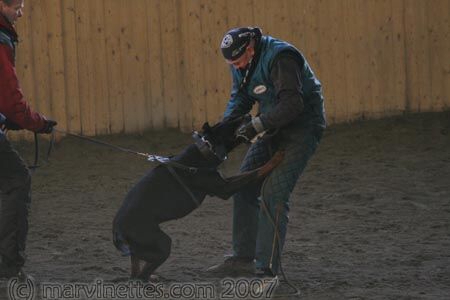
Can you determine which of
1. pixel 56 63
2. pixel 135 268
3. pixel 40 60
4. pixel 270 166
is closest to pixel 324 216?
pixel 270 166

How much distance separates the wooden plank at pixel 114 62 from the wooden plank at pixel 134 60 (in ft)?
0.18

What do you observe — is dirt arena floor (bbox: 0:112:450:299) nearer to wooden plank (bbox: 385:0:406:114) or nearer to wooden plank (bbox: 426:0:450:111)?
wooden plank (bbox: 385:0:406:114)

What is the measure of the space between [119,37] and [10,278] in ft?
20.7

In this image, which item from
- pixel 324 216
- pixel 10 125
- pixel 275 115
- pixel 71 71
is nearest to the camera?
pixel 275 115

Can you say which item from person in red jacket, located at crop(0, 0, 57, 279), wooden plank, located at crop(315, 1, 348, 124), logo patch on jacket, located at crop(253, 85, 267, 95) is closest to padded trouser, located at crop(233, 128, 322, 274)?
logo patch on jacket, located at crop(253, 85, 267, 95)

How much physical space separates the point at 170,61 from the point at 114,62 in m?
0.73

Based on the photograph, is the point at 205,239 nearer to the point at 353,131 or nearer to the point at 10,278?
the point at 10,278

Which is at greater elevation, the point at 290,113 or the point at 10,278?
the point at 290,113

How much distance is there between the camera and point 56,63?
11508mm

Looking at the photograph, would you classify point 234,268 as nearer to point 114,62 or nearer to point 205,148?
point 205,148

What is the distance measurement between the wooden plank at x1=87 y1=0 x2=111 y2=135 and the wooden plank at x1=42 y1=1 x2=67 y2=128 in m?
0.38

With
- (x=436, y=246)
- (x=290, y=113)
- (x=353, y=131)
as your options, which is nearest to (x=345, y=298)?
(x=290, y=113)

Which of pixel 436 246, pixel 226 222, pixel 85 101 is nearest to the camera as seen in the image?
pixel 436 246

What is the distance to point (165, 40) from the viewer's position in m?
11.7
